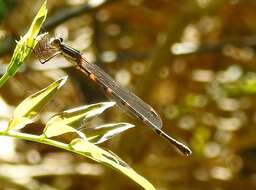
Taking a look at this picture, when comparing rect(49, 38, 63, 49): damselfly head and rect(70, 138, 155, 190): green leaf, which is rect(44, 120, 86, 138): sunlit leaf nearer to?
rect(70, 138, 155, 190): green leaf

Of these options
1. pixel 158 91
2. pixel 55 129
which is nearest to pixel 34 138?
pixel 55 129

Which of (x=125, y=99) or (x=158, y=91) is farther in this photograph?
(x=158, y=91)

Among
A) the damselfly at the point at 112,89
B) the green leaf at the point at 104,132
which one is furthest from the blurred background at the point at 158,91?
the green leaf at the point at 104,132

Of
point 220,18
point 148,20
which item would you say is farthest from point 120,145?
point 220,18

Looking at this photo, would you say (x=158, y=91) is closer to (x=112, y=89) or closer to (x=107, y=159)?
(x=112, y=89)

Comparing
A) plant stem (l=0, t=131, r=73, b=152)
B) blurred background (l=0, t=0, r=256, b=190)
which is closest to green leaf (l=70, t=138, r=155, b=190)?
plant stem (l=0, t=131, r=73, b=152)

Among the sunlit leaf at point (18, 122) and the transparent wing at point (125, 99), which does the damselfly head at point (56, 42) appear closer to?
the transparent wing at point (125, 99)
